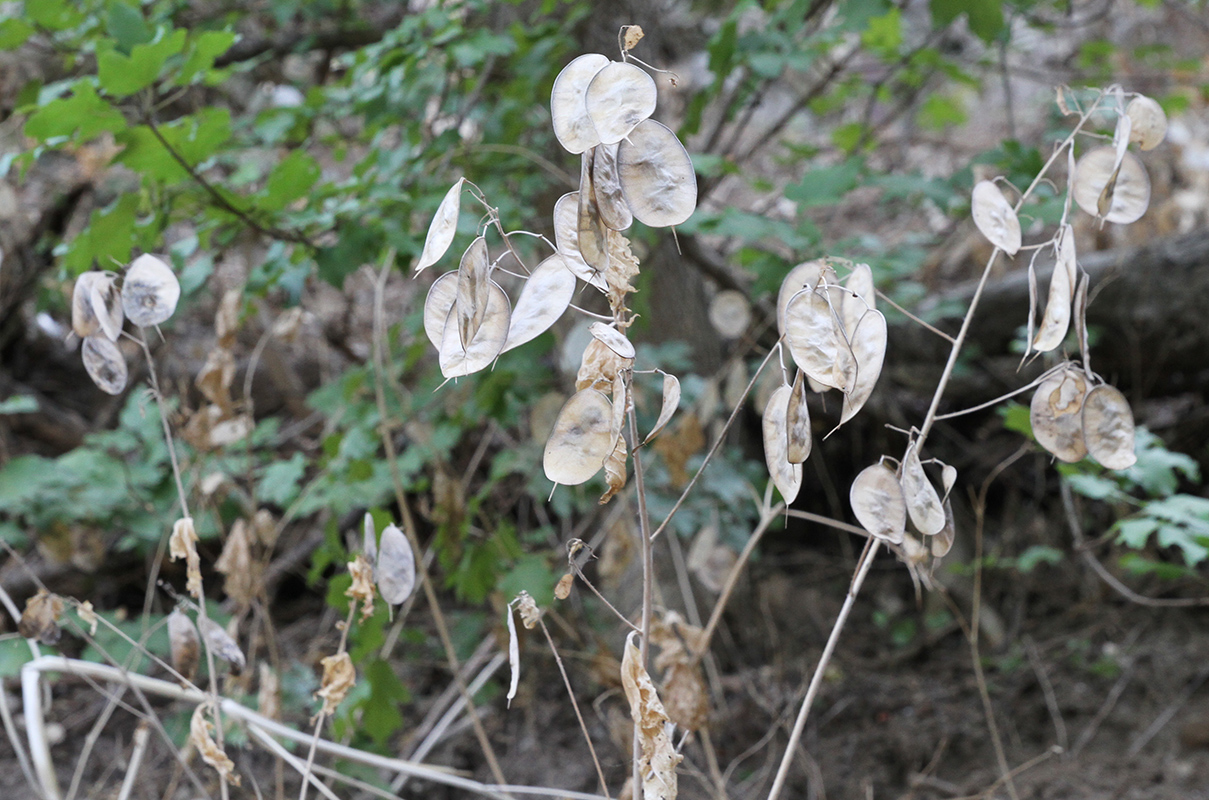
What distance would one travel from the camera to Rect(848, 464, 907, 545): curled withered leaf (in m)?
0.74

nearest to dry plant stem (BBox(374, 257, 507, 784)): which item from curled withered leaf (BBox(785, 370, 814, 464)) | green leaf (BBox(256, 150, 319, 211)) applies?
green leaf (BBox(256, 150, 319, 211))

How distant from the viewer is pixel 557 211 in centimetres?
65

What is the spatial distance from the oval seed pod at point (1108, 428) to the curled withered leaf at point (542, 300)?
0.46 meters

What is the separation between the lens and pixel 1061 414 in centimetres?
78

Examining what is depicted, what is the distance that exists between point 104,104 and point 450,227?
2.98 ft

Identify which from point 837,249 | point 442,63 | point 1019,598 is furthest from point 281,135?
point 1019,598

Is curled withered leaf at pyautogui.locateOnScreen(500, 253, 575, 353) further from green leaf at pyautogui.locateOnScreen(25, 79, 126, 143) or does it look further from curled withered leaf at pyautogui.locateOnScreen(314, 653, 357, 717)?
green leaf at pyautogui.locateOnScreen(25, 79, 126, 143)

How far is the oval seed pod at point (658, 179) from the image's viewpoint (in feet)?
1.99

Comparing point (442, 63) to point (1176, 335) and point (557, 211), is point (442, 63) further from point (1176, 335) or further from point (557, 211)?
point (1176, 335)

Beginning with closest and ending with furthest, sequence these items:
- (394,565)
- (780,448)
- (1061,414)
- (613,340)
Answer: (613,340), (780,448), (1061,414), (394,565)

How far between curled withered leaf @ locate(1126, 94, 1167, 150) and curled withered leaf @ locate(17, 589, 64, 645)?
1.18m

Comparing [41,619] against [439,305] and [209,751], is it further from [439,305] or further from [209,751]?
[439,305]

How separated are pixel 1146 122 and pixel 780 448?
47cm

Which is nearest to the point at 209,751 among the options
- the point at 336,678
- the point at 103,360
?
the point at 336,678
